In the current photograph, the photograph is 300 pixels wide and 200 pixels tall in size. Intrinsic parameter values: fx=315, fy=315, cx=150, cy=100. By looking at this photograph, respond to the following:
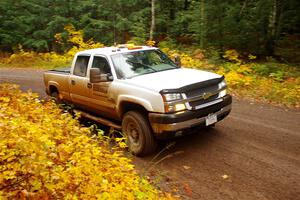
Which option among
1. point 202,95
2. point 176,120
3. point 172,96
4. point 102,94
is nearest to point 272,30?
point 202,95

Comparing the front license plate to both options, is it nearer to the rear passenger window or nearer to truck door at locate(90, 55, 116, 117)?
truck door at locate(90, 55, 116, 117)

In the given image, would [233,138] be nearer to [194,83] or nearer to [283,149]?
[283,149]

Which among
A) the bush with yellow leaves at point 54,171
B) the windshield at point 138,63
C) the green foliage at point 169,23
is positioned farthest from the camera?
the green foliage at point 169,23

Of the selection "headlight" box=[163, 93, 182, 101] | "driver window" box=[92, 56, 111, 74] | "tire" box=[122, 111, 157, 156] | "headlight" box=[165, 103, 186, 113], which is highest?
"driver window" box=[92, 56, 111, 74]

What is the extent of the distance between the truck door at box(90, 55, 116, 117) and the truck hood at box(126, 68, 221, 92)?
0.70 metres

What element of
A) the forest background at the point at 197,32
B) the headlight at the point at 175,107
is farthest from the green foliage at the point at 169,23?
the headlight at the point at 175,107

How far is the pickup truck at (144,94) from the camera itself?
18.6 ft

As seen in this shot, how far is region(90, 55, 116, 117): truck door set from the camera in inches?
270

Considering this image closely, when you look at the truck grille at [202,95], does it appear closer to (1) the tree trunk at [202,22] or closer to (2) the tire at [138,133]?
(2) the tire at [138,133]

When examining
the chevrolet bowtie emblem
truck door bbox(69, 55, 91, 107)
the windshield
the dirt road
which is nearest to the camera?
the dirt road

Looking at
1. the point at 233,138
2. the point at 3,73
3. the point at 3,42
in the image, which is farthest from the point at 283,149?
the point at 3,42

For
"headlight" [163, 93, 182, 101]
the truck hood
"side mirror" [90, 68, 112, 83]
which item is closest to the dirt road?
"headlight" [163, 93, 182, 101]

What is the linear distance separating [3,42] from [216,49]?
16.5m

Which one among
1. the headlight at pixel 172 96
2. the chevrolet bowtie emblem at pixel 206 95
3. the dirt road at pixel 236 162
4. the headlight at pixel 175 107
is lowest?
the dirt road at pixel 236 162
